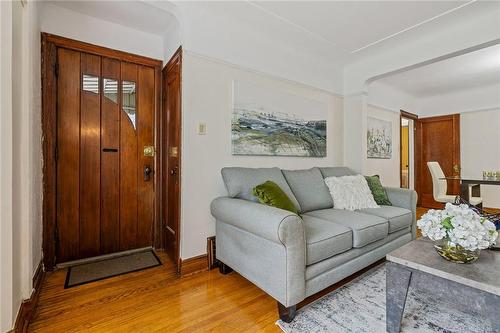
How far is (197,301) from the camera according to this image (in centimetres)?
169

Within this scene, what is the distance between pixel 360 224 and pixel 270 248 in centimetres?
87

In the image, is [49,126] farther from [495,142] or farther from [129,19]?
[495,142]

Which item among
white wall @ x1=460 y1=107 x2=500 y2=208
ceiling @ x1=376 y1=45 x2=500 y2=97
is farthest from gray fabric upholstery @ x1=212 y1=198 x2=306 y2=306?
white wall @ x1=460 y1=107 x2=500 y2=208

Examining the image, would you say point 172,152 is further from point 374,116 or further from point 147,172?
point 374,116

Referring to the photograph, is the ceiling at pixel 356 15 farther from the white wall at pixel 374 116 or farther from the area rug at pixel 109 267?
the area rug at pixel 109 267

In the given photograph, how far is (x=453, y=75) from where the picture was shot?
390 cm

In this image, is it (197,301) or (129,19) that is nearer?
(197,301)

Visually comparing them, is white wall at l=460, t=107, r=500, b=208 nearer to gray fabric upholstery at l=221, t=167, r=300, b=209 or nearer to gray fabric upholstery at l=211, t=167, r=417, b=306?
gray fabric upholstery at l=211, t=167, r=417, b=306


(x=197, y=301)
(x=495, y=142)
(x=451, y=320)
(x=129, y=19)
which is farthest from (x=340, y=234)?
(x=495, y=142)

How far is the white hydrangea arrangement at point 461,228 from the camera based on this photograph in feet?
3.93

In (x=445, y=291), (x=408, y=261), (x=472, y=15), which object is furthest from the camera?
(x=472, y=15)

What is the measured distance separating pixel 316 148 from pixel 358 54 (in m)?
1.38

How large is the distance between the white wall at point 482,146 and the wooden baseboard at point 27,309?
6.65 meters

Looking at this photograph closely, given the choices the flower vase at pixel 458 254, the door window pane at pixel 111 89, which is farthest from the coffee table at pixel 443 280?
the door window pane at pixel 111 89
